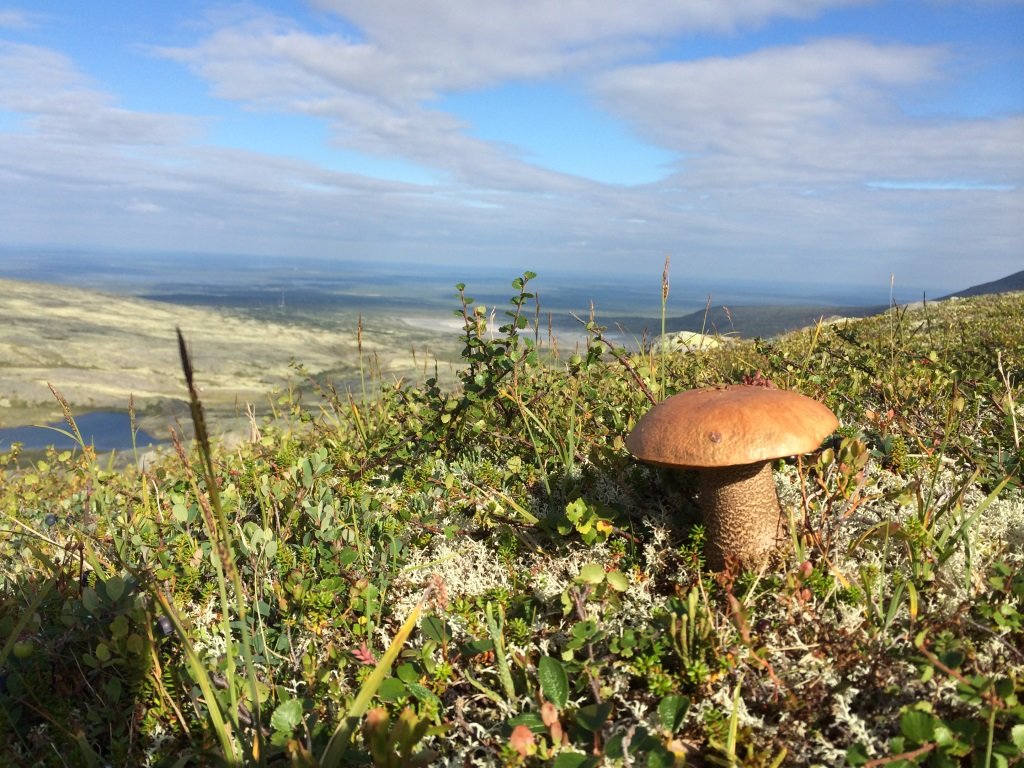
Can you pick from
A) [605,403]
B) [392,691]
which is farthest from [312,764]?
[605,403]

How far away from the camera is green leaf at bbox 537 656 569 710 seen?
7.21 feet

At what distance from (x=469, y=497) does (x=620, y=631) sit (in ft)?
4.62

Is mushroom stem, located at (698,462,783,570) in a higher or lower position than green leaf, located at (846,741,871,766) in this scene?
higher

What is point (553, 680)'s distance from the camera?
7.30 ft

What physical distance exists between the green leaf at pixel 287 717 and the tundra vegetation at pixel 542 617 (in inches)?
0.7

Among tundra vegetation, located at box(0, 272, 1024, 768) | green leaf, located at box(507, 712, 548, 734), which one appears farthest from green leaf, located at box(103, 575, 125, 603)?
green leaf, located at box(507, 712, 548, 734)

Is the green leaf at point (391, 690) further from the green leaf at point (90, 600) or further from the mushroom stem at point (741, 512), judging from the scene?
the mushroom stem at point (741, 512)

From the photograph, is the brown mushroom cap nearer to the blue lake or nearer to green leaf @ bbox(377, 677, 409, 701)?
green leaf @ bbox(377, 677, 409, 701)

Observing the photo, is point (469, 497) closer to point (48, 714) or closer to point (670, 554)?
point (670, 554)

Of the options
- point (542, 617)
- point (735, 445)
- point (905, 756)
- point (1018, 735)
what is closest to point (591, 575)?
point (542, 617)

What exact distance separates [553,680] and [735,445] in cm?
110

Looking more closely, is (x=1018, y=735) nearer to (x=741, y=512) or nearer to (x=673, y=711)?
(x=673, y=711)

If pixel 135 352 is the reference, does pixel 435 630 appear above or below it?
above

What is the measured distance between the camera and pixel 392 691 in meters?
2.26
